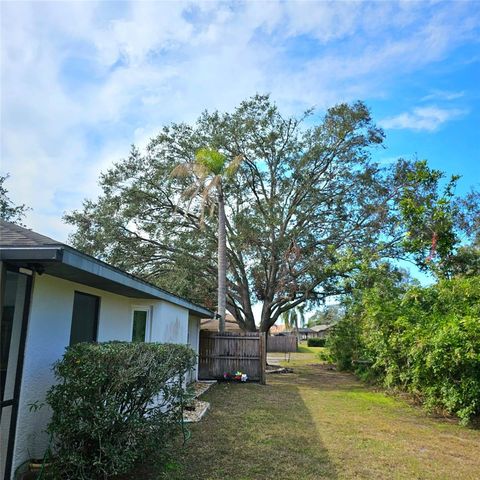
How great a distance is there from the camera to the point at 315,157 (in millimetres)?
22344

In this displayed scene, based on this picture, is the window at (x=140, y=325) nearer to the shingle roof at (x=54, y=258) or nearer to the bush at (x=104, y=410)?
the shingle roof at (x=54, y=258)

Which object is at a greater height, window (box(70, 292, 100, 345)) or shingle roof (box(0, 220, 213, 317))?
shingle roof (box(0, 220, 213, 317))

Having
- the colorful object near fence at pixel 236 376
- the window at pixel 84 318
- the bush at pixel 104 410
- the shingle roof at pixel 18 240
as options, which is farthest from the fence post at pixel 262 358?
the shingle roof at pixel 18 240

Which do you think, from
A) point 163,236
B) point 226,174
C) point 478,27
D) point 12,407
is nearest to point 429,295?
point 478,27

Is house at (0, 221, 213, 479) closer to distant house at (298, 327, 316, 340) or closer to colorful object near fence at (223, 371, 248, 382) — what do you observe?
colorful object near fence at (223, 371, 248, 382)

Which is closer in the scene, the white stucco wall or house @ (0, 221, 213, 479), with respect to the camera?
house @ (0, 221, 213, 479)

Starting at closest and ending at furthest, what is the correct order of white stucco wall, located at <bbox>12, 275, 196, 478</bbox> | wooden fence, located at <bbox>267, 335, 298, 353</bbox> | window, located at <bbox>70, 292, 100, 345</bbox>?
white stucco wall, located at <bbox>12, 275, 196, 478</bbox> → window, located at <bbox>70, 292, 100, 345</bbox> → wooden fence, located at <bbox>267, 335, 298, 353</bbox>

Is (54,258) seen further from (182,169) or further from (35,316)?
(182,169)

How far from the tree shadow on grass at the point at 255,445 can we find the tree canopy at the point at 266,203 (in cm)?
1182

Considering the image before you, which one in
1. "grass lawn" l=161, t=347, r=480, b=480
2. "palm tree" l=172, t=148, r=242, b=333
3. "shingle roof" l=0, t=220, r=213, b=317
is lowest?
"grass lawn" l=161, t=347, r=480, b=480

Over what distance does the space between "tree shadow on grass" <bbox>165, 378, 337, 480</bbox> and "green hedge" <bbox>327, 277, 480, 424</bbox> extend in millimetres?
2778

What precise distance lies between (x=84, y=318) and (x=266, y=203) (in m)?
17.1

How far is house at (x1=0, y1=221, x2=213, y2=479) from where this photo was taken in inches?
180

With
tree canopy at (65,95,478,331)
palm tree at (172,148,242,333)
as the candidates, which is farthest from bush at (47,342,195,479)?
tree canopy at (65,95,478,331)
